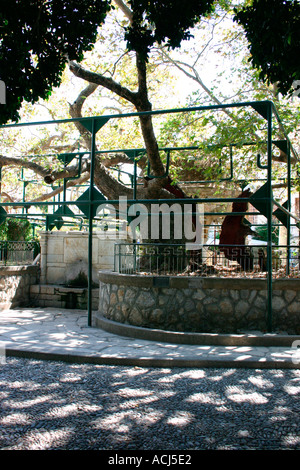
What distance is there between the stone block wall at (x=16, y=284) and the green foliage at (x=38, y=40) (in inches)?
262

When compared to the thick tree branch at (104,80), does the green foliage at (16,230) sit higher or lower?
lower

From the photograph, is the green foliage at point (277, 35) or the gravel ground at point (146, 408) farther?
the green foliage at point (277, 35)

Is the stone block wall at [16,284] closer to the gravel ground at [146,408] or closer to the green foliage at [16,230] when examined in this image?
the green foliage at [16,230]

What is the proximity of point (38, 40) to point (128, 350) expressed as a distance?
4099 mm

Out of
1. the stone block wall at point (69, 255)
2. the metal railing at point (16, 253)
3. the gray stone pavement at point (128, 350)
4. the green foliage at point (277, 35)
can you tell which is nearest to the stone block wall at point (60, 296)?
the stone block wall at point (69, 255)

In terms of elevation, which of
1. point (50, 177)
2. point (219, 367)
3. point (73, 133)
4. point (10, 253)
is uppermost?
point (73, 133)

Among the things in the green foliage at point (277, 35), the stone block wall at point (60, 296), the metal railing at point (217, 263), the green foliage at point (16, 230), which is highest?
the green foliage at point (277, 35)

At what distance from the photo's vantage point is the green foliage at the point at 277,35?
3283 millimetres

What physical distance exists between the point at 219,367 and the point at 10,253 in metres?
7.16

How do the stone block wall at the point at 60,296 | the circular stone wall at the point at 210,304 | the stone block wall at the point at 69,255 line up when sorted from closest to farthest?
the circular stone wall at the point at 210,304 → the stone block wall at the point at 60,296 → the stone block wall at the point at 69,255

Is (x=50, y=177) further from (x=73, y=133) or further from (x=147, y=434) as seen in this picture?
(x=147, y=434)

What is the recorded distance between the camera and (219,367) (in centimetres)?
502

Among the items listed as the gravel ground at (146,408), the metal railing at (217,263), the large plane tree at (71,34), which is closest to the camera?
the gravel ground at (146,408)
